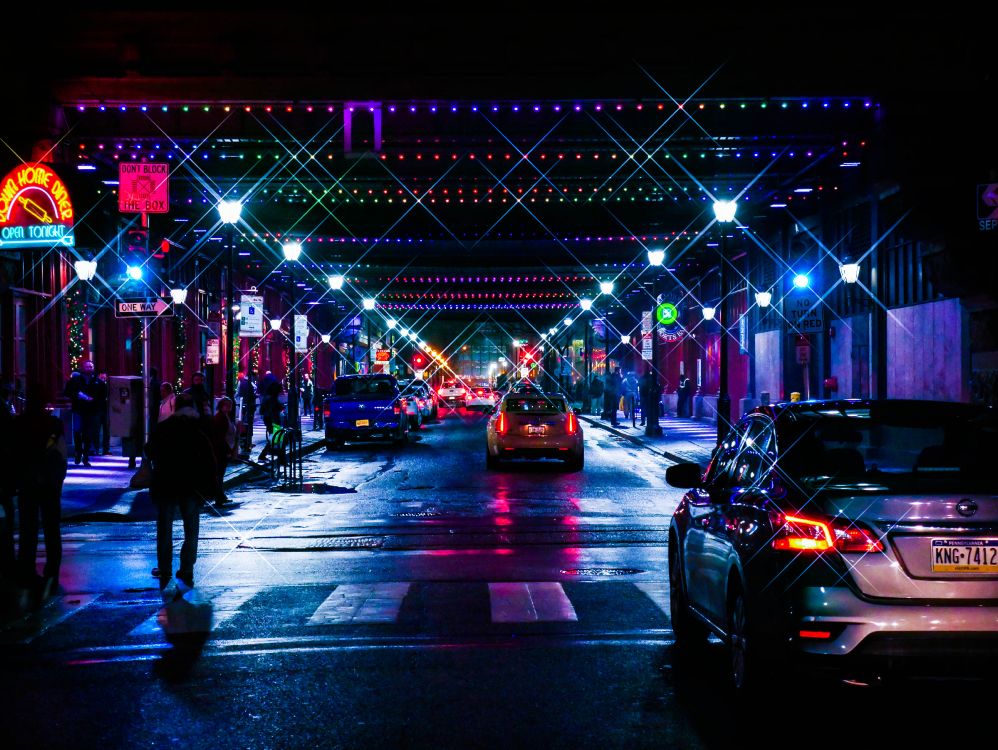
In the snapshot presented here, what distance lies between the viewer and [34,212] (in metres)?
23.5

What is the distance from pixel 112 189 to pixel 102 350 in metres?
5.01

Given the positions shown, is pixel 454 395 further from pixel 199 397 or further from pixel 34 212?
pixel 199 397

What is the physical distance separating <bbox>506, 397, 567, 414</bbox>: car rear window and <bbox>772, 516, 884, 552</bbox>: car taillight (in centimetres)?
2010

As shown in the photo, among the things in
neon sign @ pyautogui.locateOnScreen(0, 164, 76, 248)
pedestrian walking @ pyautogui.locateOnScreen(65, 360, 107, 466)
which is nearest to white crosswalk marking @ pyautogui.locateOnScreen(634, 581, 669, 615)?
neon sign @ pyautogui.locateOnScreen(0, 164, 76, 248)

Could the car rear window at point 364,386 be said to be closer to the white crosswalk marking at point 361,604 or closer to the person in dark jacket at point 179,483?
the person in dark jacket at point 179,483

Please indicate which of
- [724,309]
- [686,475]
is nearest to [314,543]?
[686,475]

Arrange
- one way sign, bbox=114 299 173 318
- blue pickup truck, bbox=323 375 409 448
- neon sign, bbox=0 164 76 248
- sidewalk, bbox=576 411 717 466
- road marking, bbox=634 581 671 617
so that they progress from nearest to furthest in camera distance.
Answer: road marking, bbox=634 581 671 617, neon sign, bbox=0 164 76 248, one way sign, bbox=114 299 173 318, sidewalk, bbox=576 411 717 466, blue pickup truck, bbox=323 375 409 448

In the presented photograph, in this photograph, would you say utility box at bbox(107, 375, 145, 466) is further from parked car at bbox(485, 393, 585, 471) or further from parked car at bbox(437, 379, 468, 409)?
parked car at bbox(437, 379, 468, 409)

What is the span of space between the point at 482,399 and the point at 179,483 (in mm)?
58316

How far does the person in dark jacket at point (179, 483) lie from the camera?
11.4m

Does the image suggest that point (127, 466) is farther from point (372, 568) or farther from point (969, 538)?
point (969, 538)

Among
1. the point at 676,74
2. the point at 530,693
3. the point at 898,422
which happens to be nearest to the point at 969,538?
the point at 898,422

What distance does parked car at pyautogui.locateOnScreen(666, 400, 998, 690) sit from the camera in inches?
231

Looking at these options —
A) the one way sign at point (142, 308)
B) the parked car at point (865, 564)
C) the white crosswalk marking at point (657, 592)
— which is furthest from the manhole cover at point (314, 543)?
the one way sign at point (142, 308)
